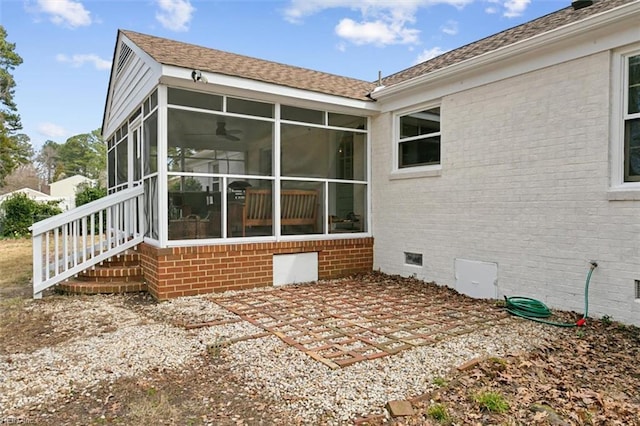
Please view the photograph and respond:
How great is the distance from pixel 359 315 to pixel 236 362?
74.4 inches

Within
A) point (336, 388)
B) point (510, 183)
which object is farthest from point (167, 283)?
point (510, 183)

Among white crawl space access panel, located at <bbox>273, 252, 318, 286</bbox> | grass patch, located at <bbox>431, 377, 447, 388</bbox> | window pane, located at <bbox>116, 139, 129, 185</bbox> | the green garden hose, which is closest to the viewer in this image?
grass patch, located at <bbox>431, 377, 447, 388</bbox>

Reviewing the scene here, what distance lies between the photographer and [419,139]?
6.99 m

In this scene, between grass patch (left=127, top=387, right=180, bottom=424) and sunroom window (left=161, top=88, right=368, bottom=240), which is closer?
grass patch (left=127, top=387, right=180, bottom=424)

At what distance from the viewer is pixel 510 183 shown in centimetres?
552

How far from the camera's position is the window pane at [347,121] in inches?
296

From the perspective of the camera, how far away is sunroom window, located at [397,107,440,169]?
6.71 metres

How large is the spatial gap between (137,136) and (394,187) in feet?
16.7

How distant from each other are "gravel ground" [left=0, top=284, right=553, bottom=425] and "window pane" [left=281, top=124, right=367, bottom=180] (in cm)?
313

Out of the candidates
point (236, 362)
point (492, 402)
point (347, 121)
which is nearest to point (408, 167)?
point (347, 121)

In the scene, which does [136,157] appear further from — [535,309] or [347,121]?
[535,309]

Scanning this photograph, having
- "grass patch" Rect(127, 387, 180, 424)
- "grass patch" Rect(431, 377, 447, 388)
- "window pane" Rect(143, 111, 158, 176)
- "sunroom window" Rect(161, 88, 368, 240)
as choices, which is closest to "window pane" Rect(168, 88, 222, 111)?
"sunroom window" Rect(161, 88, 368, 240)

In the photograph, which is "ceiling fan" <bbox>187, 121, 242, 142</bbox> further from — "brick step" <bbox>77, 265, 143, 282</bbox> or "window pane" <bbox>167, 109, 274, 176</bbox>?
"brick step" <bbox>77, 265, 143, 282</bbox>

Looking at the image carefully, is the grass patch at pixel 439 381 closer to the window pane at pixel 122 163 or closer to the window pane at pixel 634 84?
the window pane at pixel 634 84
